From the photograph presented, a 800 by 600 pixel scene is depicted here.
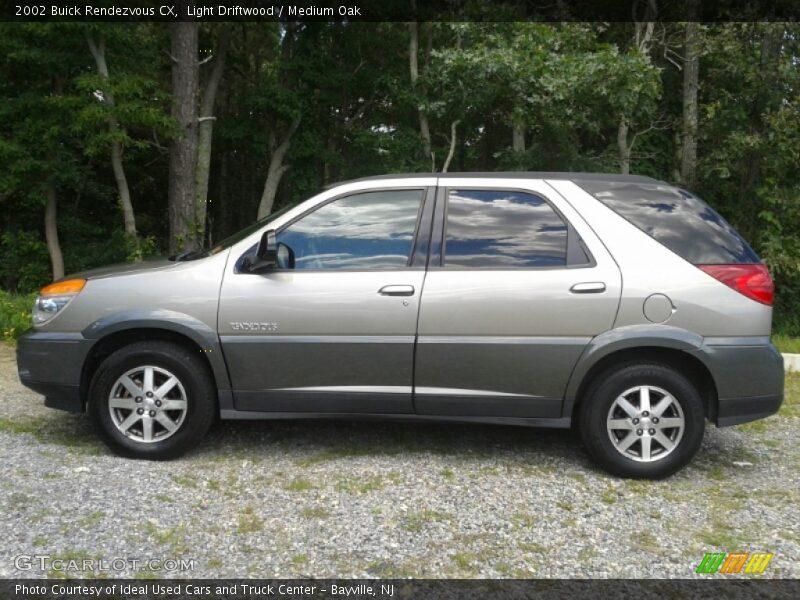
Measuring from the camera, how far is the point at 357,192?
14.5 ft

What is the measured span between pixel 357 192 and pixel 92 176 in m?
15.3

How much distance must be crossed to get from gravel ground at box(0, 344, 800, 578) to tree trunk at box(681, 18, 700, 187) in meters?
11.4

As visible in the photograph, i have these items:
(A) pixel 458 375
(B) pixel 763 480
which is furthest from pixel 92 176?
(B) pixel 763 480

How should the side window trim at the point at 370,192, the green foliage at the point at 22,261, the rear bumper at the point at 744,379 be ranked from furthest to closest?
the green foliage at the point at 22,261 < the side window trim at the point at 370,192 < the rear bumper at the point at 744,379

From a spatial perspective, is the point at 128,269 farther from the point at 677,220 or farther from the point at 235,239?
the point at 677,220

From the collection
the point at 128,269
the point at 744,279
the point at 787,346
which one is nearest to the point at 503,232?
the point at 744,279

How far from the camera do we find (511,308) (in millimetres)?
4133

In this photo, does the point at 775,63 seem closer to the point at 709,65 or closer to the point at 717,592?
the point at 709,65

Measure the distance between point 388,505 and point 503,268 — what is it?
152 centimetres

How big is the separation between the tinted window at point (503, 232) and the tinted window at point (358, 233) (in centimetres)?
27

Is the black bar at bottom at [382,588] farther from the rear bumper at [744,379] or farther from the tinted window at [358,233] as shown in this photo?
the tinted window at [358,233]

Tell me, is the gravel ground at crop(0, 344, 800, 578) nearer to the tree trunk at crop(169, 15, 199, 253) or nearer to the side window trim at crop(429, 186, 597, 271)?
the side window trim at crop(429, 186, 597, 271)

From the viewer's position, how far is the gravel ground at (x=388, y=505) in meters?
3.23

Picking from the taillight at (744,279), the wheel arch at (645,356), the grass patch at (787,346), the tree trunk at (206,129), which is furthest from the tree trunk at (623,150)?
the wheel arch at (645,356)
